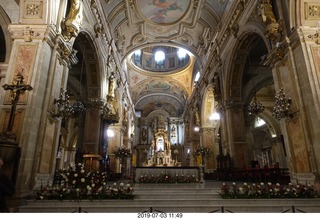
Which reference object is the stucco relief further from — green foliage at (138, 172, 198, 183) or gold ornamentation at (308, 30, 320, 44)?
gold ornamentation at (308, 30, 320, 44)

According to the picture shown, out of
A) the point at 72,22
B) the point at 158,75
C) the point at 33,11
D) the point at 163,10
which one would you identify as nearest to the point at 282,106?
the point at 72,22

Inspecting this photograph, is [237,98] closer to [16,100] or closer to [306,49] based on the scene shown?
[306,49]

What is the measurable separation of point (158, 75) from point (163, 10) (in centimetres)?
1027

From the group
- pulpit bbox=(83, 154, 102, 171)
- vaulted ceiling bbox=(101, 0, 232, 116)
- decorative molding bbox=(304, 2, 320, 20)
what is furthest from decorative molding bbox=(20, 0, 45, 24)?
decorative molding bbox=(304, 2, 320, 20)

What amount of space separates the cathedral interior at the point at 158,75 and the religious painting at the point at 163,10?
7cm

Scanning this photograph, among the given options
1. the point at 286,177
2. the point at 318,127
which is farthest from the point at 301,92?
the point at 286,177

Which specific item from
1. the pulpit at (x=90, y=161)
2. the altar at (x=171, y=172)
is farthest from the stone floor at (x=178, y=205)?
the pulpit at (x=90, y=161)

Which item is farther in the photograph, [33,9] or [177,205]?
[33,9]

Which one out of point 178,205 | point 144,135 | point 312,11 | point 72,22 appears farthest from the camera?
point 144,135

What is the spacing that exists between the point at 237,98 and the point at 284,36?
5.57 meters

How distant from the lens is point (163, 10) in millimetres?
14672

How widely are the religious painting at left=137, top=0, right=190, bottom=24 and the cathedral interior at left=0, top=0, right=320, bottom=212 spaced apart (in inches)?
2.8

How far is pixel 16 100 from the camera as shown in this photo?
5219mm

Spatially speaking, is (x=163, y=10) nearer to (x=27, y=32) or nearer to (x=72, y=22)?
(x=72, y=22)
